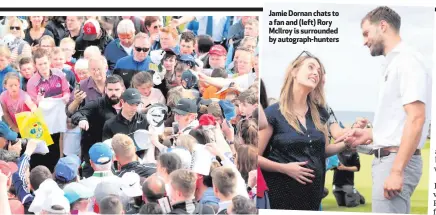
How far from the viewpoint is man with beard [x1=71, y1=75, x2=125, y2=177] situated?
11.1 m

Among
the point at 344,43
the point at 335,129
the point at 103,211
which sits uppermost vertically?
the point at 344,43

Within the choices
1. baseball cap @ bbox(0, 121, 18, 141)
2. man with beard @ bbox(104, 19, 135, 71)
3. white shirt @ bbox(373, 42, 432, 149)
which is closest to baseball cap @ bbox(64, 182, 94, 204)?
baseball cap @ bbox(0, 121, 18, 141)

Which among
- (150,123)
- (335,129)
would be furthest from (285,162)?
(150,123)

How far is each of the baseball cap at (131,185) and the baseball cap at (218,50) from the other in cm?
124

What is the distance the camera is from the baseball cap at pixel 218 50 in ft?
36.4

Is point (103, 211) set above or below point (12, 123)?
below

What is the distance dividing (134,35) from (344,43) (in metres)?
1.80

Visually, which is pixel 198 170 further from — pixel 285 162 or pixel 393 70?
pixel 393 70

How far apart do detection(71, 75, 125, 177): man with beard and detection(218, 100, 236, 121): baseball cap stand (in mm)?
875

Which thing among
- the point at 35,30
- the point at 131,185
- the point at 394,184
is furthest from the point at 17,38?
the point at 394,184

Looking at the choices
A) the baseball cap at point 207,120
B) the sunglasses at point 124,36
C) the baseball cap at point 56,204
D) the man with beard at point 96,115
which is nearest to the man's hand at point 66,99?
the man with beard at point 96,115

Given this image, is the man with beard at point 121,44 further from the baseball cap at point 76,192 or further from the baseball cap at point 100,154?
the baseball cap at point 76,192

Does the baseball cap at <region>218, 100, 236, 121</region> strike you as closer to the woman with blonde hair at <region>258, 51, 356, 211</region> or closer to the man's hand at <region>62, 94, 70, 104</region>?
the woman with blonde hair at <region>258, 51, 356, 211</region>

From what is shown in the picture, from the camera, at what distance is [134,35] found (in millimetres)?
11148
